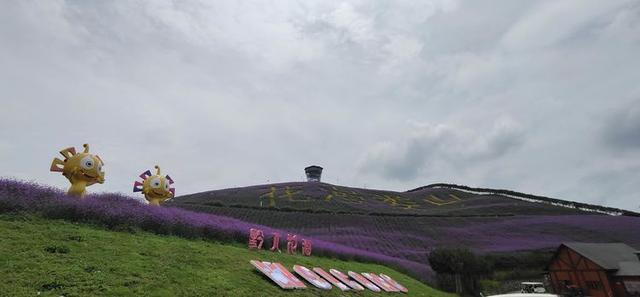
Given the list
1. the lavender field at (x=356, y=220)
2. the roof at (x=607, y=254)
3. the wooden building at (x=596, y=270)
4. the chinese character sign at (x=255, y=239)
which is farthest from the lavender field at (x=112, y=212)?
the roof at (x=607, y=254)

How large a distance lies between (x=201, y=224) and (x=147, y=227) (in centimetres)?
320

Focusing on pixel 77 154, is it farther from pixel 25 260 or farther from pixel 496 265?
pixel 496 265

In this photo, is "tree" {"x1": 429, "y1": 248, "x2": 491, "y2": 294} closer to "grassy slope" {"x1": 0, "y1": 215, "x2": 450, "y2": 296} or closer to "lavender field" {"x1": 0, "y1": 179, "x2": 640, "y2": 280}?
"lavender field" {"x1": 0, "y1": 179, "x2": 640, "y2": 280}

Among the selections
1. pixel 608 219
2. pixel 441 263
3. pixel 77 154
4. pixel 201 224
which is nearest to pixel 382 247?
pixel 441 263

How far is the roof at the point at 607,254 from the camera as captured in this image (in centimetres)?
3209

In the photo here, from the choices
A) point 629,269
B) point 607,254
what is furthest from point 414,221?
point 629,269

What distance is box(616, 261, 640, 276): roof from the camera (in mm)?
29844

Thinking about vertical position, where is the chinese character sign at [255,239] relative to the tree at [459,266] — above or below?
below

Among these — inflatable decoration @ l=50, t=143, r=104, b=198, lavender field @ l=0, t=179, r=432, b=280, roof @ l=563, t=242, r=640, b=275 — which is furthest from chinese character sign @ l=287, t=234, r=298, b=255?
roof @ l=563, t=242, r=640, b=275

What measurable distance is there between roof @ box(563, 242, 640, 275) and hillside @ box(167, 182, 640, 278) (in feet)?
23.1

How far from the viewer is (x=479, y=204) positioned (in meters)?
72.1

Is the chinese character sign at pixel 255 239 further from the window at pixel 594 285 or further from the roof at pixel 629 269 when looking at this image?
the window at pixel 594 285

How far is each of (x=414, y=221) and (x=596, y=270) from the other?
2433 cm

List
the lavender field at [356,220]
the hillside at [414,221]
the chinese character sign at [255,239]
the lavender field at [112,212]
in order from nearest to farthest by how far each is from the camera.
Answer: the lavender field at [112,212]
the lavender field at [356,220]
the chinese character sign at [255,239]
the hillside at [414,221]
